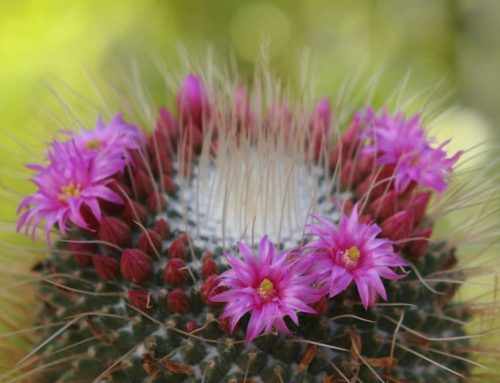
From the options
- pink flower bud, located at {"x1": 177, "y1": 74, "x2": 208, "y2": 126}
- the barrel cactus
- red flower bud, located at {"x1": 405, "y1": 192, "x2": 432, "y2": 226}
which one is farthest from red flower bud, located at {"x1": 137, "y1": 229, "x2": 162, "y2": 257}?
red flower bud, located at {"x1": 405, "y1": 192, "x2": 432, "y2": 226}

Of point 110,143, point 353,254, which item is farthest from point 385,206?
point 110,143

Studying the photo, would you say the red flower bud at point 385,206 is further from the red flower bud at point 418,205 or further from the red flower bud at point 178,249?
the red flower bud at point 178,249

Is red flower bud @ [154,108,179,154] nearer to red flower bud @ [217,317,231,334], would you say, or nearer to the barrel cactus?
the barrel cactus

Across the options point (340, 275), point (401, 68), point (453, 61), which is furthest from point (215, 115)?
point (453, 61)

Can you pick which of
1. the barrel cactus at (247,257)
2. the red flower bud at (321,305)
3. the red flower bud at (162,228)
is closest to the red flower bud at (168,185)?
the barrel cactus at (247,257)

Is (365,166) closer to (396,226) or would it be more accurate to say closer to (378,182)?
(378,182)

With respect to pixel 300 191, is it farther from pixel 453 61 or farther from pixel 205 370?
pixel 453 61
